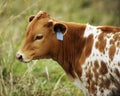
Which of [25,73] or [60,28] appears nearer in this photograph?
[60,28]

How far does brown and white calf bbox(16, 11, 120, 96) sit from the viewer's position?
376 inches

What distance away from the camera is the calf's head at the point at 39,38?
9.80 m

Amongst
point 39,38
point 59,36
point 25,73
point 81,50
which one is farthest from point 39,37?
point 25,73

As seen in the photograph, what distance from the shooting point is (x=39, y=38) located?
32.3 feet

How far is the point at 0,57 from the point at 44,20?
7.13 feet

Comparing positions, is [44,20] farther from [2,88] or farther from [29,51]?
[2,88]

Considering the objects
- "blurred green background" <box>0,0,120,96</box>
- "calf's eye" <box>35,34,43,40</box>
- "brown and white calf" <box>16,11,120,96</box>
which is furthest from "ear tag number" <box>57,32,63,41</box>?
"blurred green background" <box>0,0,120,96</box>

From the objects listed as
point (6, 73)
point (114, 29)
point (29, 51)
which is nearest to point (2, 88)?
point (6, 73)

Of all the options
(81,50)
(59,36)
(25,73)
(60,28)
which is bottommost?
(25,73)

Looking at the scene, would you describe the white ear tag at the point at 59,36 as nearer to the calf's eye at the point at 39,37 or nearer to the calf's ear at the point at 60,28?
the calf's ear at the point at 60,28

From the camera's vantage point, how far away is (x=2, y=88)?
37.0ft

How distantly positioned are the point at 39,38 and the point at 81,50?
60cm

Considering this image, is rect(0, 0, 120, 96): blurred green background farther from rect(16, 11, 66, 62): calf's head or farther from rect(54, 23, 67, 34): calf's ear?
rect(54, 23, 67, 34): calf's ear

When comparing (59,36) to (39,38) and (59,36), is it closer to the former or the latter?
(59,36)
